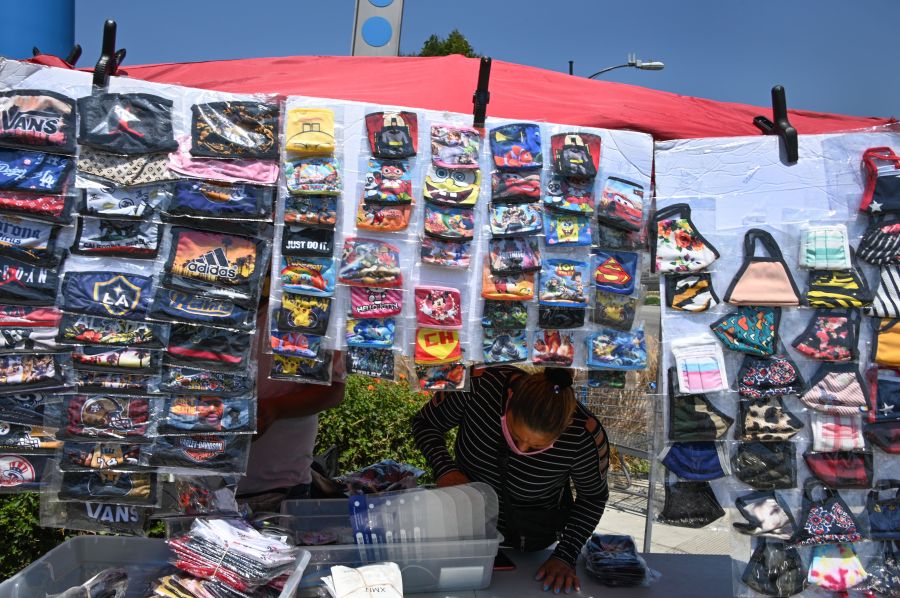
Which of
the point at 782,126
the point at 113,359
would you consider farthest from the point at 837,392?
the point at 113,359

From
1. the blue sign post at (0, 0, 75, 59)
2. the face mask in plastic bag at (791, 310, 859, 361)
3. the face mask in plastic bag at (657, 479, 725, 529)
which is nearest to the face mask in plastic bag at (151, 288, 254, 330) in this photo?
the face mask in plastic bag at (657, 479, 725, 529)

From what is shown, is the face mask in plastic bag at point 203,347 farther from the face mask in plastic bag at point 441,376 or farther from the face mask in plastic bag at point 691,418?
the face mask in plastic bag at point 691,418

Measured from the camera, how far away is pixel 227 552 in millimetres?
1963

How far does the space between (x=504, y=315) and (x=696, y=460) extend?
68 cm

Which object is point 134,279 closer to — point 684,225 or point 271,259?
point 271,259

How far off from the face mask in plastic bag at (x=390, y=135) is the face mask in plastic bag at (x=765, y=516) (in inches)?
52.7

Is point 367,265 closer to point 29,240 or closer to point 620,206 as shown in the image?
point 620,206

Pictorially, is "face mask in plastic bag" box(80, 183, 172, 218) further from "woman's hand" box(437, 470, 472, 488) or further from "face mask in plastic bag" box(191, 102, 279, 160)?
"woman's hand" box(437, 470, 472, 488)

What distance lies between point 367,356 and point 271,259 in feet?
1.20

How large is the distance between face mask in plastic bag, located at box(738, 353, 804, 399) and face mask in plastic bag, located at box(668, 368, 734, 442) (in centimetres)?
11

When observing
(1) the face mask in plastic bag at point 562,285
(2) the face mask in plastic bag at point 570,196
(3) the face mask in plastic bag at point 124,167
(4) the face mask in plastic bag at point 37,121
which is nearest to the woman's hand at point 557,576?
(1) the face mask in plastic bag at point 562,285

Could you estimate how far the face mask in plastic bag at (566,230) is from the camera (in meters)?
1.93

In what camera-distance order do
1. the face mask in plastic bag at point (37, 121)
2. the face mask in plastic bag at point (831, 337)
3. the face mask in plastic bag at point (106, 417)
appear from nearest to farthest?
1. the face mask in plastic bag at point (37, 121)
2. the face mask in plastic bag at point (106, 417)
3. the face mask in plastic bag at point (831, 337)

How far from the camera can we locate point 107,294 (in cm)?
182
